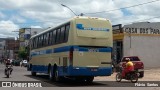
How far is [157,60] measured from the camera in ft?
145

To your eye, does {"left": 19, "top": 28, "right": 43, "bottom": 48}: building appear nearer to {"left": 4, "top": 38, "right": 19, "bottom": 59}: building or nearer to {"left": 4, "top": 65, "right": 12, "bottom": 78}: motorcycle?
{"left": 4, "top": 38, "right": 19, "bottom": 59}: building

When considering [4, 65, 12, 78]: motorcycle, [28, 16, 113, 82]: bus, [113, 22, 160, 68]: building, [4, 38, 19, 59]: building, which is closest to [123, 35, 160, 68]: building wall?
[113, 22, 160, 68]: building

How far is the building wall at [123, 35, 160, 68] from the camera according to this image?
43188 mm

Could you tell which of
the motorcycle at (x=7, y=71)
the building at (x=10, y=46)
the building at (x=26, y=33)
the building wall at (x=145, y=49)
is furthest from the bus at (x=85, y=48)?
the building at (x=10, y=46)

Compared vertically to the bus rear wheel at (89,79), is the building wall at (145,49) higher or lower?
higher

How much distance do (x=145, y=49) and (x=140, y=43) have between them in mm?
996

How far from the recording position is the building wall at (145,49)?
1700 inches

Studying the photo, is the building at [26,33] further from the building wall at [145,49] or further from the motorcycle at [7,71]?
the motorcycle at [7,71]

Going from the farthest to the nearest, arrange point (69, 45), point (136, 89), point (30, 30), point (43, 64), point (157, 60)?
point (30, 30) → point (157, 60) → point (43, 64) → point (69, 45) → point (136, 89)

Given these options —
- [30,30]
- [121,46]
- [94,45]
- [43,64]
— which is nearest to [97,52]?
[94,45]

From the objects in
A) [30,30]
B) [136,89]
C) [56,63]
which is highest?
[30,30]

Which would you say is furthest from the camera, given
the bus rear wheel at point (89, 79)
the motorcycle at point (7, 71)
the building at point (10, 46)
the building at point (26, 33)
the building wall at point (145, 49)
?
the building at point (10, 46)

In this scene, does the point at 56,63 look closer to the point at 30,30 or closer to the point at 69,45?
the point at 69,45

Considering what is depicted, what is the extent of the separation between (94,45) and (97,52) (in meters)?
0.45
